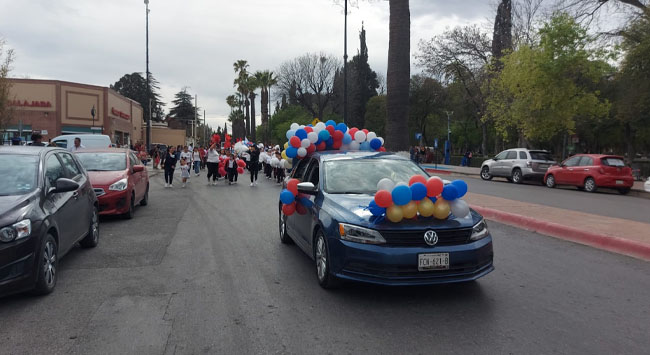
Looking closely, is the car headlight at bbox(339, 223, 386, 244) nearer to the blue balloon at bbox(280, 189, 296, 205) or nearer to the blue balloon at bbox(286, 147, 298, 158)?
the blue balloon at bbox(280, 189, 296, 205)

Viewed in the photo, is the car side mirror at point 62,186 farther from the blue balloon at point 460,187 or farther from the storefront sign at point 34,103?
the storefront sign at point 34,103

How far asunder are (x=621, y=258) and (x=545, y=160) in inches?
638

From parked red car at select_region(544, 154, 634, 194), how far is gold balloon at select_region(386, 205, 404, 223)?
16327mm

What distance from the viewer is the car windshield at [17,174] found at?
17.4 feet

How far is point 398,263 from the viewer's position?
4.60 meters

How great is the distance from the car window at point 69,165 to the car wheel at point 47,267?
5.56ft

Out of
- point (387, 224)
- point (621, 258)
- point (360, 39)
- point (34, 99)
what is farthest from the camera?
point (360, 39)

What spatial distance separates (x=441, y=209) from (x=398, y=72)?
10222 millimetres

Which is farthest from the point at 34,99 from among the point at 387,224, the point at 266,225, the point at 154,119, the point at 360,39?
the point at 154,119

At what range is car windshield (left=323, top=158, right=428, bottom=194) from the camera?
5884mm

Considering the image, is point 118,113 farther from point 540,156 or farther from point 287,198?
point 287,198

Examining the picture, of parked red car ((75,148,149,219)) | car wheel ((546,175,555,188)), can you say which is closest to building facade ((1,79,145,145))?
parked red car ((75,148,149,219))

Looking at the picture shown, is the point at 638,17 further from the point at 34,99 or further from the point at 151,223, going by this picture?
the point at 34,99

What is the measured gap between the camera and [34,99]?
145 feet
